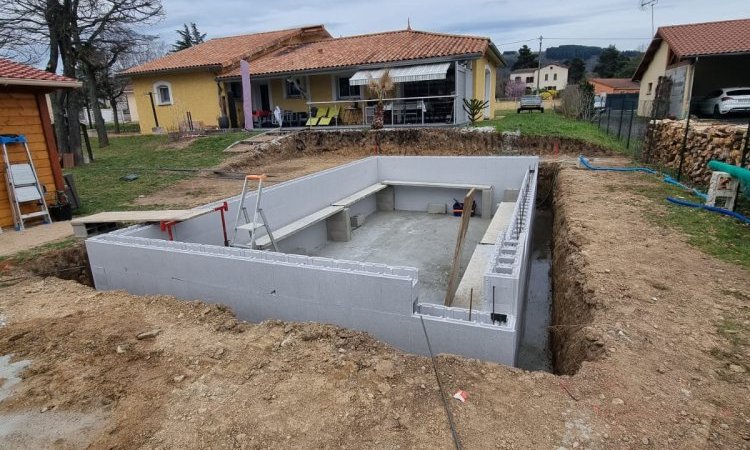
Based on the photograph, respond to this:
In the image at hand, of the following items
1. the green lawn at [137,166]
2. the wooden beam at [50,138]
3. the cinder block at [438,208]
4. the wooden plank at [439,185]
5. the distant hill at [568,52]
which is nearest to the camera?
the wooden beam at [50,138]

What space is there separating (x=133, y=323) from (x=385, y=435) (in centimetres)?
279

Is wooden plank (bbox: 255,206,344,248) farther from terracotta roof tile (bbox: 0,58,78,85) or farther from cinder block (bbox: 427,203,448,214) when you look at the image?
terracotta roof tile (bbox: 0,58,78,85)

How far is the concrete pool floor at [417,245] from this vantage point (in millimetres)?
8062

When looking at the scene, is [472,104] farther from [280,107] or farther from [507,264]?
[507,264]

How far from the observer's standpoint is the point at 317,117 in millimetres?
18781

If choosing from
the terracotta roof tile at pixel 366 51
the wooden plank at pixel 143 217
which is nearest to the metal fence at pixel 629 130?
the terracotta roof tile at pixel 366 51

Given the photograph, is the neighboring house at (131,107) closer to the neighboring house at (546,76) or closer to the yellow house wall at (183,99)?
the yellow house wall at (183,99)

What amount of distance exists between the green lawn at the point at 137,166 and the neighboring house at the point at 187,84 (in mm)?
1697

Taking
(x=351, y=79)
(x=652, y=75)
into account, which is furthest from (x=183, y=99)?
(x=652, y=75)

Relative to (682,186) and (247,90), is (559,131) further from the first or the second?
(247,90)

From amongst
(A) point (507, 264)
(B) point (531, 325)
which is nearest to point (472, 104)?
(B) point (531, 325)

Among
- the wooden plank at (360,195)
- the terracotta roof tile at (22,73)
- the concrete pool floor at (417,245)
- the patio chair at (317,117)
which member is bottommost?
the concrete pool floor at (417,245)

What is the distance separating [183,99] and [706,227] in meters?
21.4

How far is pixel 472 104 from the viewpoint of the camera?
17156mm
